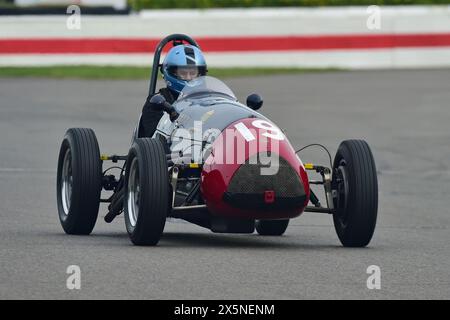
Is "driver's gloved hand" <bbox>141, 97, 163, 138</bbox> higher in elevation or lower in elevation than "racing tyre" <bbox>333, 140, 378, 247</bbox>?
higher

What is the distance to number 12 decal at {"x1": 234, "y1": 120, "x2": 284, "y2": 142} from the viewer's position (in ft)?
33.8

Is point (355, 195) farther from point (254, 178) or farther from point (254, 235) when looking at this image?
point (254, 235)

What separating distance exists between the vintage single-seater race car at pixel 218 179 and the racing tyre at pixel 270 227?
103 cm

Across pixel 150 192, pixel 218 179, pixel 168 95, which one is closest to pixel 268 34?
pixel 168 95

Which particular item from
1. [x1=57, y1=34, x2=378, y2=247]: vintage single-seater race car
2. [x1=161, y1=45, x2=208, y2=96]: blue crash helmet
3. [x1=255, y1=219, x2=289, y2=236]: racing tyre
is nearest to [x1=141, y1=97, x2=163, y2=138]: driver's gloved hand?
[x1=161, y1=45, x2=208, y2=96]: blue crash helmet

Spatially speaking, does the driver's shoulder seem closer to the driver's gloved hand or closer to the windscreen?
the driver's gloved hand

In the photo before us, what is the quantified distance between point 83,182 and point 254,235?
1.79m

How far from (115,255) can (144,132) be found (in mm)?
2666

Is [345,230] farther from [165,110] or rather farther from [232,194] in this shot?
[165,110]

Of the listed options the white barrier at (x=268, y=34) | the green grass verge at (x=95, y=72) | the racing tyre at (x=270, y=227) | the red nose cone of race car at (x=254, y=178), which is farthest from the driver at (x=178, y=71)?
the white barrier at (x=268, y=34)

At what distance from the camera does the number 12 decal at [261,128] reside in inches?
405

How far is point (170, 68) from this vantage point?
12.2 meters

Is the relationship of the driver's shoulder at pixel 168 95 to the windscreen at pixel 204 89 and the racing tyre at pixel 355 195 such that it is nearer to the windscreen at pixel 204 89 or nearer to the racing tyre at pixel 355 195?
the windscreen at pixel 204 89

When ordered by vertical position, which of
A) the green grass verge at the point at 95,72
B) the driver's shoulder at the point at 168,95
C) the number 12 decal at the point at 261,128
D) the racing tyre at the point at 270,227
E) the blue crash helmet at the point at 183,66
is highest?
the blue crash helmet at the point at 183,66
